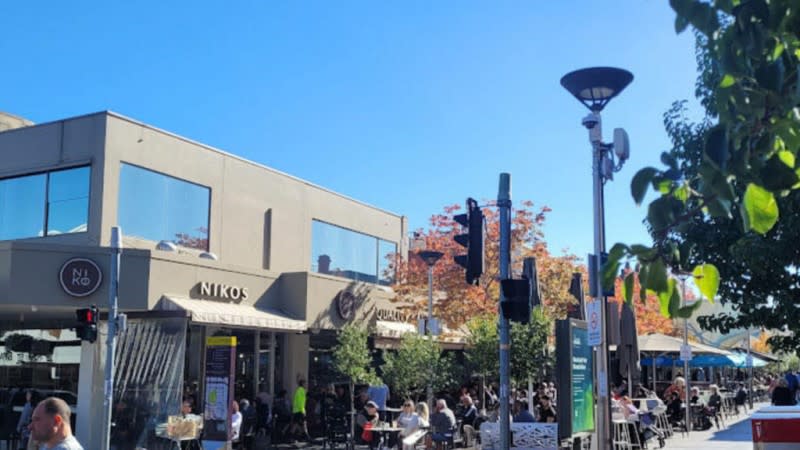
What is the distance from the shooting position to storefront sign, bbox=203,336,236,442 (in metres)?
15.8

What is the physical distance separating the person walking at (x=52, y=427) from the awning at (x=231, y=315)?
14387 millimetres

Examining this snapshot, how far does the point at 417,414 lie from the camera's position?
1716cm

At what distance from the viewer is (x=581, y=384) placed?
13289 millimetres

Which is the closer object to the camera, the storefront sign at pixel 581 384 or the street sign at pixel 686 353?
the storefront sign at pixel 581 384

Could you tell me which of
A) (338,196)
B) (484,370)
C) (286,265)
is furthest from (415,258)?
(484,370)

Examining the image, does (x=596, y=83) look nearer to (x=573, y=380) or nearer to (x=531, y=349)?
(x=573, y=380)

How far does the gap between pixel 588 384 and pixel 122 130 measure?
13674 mm

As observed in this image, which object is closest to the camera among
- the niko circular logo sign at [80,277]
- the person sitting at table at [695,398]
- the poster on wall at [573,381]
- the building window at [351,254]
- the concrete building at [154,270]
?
the poster on wall at [573,381]

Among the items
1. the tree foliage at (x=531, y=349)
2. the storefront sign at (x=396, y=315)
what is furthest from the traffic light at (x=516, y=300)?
the storefront sign at (x=396, y=315)

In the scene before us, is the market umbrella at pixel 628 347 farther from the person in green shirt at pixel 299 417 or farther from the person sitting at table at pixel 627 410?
the person in green shirt at pixel 299 417

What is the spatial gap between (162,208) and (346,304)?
253 inches

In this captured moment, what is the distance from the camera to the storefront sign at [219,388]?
622 inches

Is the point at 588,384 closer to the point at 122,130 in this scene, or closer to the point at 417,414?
the point at 417,414

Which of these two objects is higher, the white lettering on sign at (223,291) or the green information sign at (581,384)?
the white lettering on sign at (223,291)
